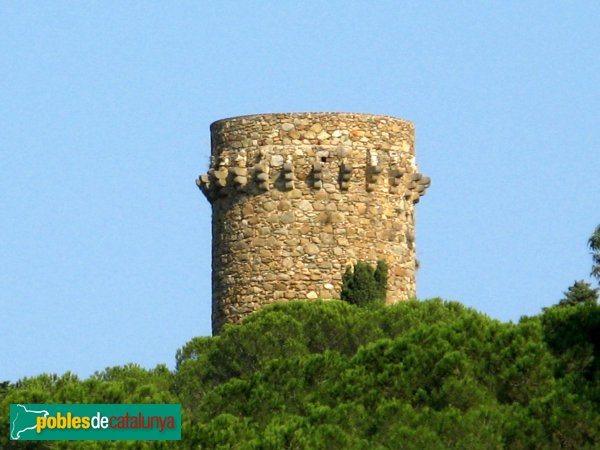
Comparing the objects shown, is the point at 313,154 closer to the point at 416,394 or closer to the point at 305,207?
the point at 305,207

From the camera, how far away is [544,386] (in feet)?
121

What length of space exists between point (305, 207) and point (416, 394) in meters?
7.95

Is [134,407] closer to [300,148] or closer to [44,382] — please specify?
[44,382]

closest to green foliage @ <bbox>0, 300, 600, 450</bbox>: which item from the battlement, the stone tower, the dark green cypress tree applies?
the dark green cypress tree

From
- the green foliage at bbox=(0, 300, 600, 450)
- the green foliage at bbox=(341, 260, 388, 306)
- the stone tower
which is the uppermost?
the stone tower

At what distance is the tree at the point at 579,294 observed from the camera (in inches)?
1929

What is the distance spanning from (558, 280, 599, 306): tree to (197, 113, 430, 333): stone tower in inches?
163

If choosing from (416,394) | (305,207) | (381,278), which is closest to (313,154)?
(305,207)

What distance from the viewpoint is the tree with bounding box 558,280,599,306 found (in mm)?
49006

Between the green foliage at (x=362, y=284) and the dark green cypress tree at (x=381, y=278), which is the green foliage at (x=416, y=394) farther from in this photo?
the dark green cypress tree at (x=381, y=278)

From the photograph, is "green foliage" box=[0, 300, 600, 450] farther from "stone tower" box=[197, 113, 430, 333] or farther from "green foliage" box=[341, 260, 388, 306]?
"stone tower" box=[197, 113, 430, 333]

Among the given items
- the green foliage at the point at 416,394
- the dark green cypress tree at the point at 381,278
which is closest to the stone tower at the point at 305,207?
the dark green cypress tree at the point at 381,278

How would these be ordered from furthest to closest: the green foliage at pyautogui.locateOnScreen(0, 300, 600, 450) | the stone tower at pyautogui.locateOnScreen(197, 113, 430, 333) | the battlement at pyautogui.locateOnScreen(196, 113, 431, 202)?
1. the battlement at pyautogui.locateOnScreen(196, 113, 431, 202)
2. the stone tower at pyautogui.locateOnScreen(197, 113, 430, 333)
3. the green foliage at pyautogui.locateOnScreen(0, 300, 600, 450)

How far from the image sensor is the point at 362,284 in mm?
44562
